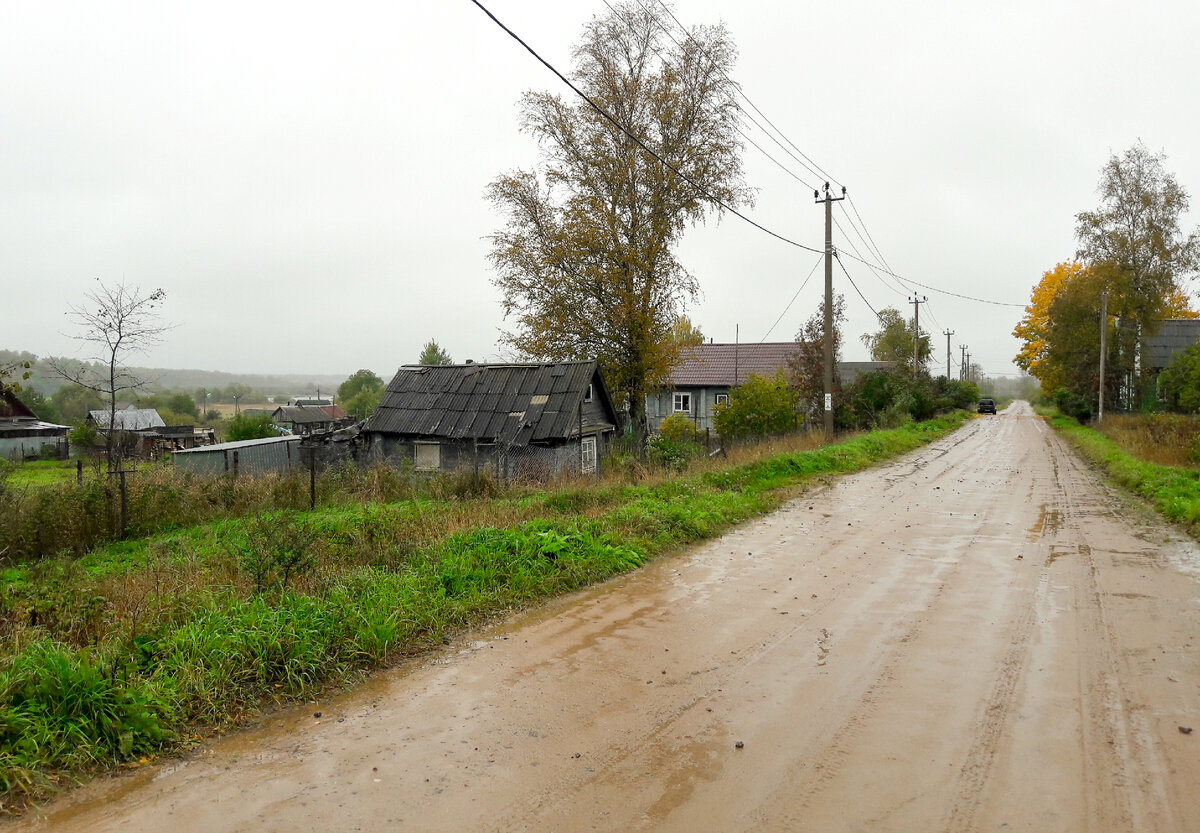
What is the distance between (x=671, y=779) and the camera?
13.7ft

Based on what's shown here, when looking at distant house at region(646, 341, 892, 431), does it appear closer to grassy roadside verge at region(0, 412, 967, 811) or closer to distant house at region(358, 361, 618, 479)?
distant house at region(358, 361, 618, 479)

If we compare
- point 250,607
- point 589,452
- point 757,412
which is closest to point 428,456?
A: point 589,452

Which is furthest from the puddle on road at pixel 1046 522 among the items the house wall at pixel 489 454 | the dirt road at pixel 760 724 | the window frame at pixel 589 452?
the window frame at pixel 589 452

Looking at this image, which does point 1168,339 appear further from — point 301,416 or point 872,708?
point 301,416

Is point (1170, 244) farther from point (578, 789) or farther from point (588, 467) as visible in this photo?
point (578, 789)

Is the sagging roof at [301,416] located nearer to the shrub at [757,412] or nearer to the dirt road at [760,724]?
the shrub at [757,412]

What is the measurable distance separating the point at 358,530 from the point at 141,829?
20.5ft

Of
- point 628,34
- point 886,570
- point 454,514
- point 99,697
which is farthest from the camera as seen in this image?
point 628,34

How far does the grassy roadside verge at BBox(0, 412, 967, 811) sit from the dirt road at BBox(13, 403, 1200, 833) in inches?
14.1

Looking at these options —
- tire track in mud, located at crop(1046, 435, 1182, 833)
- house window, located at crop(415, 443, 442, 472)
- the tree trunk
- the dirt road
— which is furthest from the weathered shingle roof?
tire track in mud, located at crop(1046, 435, 1182, 833)

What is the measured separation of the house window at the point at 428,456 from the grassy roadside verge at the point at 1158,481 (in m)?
17.3

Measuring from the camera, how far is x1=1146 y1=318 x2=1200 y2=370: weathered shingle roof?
38938mm

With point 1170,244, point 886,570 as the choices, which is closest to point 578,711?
point 886,570

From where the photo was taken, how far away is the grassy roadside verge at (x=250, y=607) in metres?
4.58
